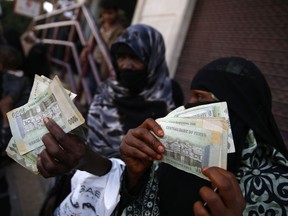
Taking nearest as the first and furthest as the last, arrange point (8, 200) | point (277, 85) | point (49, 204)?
1. point (49, 204)
2. point (277, 85)
3. point (8, 200)

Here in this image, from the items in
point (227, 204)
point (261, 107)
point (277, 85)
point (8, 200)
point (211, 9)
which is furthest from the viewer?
point (211, 9)

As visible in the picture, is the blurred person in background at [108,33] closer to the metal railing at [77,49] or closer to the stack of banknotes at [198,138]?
the metal railing at [77,49]

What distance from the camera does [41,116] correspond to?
98 cm

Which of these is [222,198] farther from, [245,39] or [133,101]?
[245,39]

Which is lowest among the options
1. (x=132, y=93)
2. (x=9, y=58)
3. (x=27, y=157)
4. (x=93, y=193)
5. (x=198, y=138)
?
(x=9, y=58)

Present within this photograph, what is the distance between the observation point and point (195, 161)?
3.04 ft

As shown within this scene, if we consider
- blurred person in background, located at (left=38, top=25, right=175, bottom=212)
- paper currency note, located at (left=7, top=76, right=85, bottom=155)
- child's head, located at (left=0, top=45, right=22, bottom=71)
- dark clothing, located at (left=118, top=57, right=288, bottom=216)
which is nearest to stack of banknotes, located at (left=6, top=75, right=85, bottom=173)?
paper currency note, located at (left=7, top=76, right=85, bottom=155)

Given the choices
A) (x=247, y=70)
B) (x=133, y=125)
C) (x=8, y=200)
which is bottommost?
(x=8, y=200)

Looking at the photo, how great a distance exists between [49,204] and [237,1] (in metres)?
2.59

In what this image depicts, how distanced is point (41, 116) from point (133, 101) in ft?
4.01

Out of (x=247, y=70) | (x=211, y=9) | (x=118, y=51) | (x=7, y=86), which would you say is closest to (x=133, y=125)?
(x=118, y=51)

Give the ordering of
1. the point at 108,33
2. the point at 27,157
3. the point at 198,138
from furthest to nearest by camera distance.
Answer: the point at 108,33 → the point at 27,157 → the point at 198,138

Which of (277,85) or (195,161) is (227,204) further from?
(277,85)

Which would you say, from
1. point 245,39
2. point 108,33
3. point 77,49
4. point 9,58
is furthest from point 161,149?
point 77,49
